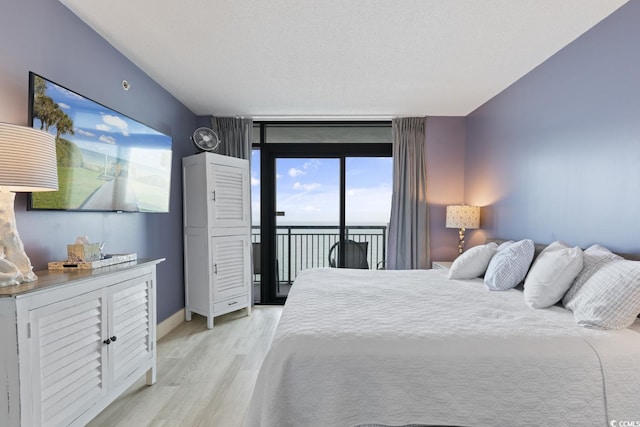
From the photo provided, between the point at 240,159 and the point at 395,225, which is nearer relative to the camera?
the point at 240,159

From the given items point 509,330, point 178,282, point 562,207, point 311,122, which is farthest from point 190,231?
point 562,207

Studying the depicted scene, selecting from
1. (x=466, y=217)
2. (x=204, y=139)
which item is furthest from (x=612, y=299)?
(x=204, y=139)

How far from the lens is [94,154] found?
6.89 ft

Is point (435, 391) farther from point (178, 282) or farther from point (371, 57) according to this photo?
point (178, 282)

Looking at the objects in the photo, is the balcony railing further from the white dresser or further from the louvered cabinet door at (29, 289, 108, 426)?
the louvered cabinet door at (29, 289, 108, 426)

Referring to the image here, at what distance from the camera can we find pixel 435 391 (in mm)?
1296

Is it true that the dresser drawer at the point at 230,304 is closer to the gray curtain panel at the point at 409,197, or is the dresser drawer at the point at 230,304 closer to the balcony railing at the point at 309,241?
the balcony railing at the point at 309,241

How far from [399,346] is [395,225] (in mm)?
2837

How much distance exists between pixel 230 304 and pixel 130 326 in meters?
1.77

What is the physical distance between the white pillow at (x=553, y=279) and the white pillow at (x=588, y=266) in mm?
28

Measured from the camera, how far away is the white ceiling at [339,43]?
1.93 meters

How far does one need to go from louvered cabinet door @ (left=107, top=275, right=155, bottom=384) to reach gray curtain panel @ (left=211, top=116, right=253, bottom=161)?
233 cm

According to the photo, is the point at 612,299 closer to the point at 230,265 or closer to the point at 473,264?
the point at 473,264

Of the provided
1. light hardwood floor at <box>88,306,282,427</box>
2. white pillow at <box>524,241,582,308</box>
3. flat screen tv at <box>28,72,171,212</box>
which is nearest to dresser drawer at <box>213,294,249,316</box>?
light hardwood floor at <box>88,306,282,427</box>
